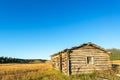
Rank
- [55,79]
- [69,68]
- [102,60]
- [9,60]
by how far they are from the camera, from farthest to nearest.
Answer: [9,60] → [102,60] → [69,68] → [55,79]

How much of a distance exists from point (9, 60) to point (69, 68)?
86565mm

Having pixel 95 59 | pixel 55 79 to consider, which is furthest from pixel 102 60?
pixel 55 79

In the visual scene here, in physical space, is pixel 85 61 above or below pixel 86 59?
below

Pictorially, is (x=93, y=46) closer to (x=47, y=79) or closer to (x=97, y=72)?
(x=97, y=72)

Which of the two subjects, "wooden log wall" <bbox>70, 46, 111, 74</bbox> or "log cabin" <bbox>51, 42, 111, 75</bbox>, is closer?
"log cabin" <bbox>51, 42, 111, 75</bbox>

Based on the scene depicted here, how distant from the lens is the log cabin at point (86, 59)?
2792 centimetres

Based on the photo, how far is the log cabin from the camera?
1099 inches

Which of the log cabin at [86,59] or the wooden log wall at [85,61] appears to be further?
the wooden log wall at [85,61]

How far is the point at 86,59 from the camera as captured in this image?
28.5m

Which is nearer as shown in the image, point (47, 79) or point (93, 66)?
point (47, 79)

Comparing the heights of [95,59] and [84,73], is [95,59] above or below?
above

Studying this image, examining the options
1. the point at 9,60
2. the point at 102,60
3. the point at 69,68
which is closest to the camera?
the point at 69,68

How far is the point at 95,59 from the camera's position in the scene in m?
29.0

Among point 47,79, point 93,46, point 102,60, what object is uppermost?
point 93,46
